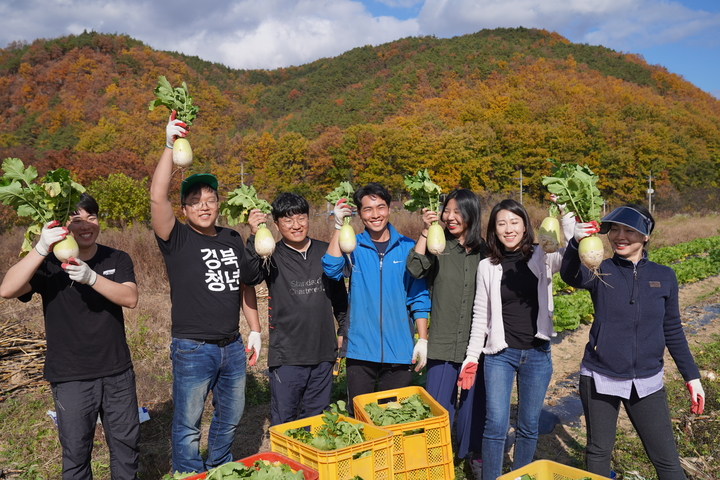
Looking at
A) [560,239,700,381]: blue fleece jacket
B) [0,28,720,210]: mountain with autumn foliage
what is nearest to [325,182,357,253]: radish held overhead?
[560,239,700,381]: blue fleece jacket

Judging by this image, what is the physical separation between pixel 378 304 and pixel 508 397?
1.21 m

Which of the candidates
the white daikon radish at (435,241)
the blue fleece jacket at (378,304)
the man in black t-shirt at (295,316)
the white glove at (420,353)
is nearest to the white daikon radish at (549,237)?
the white daikon radish at (435,241)

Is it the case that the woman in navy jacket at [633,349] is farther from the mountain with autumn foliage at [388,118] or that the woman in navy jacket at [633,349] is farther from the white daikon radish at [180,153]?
the mountain with autumn foliage at [388,118]

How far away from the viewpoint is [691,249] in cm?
1795

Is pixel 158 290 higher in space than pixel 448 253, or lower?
lower

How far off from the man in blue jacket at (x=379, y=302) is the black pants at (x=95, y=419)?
5.48ft

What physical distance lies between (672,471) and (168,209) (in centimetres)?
380

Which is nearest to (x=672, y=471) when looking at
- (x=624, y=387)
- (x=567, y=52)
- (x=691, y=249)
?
(x=624, y=387)

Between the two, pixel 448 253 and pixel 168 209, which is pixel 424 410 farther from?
pixel 168 209

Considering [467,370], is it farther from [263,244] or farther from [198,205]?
[198,205]

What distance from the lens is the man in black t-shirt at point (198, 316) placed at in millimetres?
3389

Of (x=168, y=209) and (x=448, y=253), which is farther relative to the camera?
(x=448, y=253)

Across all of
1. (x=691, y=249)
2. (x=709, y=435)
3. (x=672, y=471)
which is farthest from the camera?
(x=691, y=249)

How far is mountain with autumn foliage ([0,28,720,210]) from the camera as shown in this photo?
159 feet
